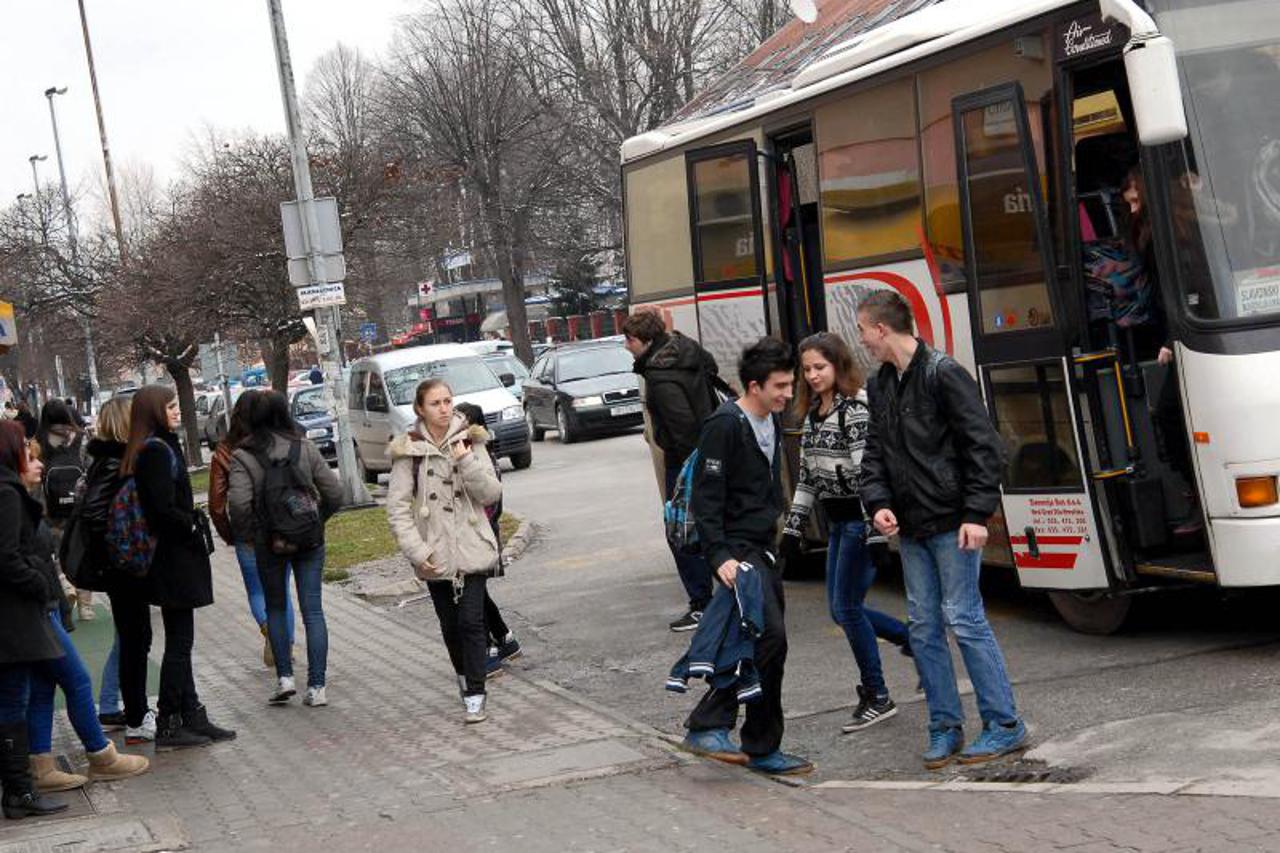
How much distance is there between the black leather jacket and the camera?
6891 millimetres

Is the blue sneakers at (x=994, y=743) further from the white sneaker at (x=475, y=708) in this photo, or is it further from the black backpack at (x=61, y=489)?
the black backpack at (x=61, y=489)

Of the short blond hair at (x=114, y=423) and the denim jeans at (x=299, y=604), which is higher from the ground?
the short blond hair at (x=114, y=423)

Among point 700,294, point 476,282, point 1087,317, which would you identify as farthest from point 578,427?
point 476,282

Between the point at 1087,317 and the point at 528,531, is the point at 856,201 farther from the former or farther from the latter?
the point at 528,531

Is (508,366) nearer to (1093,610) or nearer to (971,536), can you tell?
(1093,610)

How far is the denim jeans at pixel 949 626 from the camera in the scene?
706 centimetres

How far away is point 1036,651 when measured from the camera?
943cm

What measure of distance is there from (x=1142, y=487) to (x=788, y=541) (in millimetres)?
4483

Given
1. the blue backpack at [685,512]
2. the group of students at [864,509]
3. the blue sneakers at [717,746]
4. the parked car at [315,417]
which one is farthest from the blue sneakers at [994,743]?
the parked car at [315,417]

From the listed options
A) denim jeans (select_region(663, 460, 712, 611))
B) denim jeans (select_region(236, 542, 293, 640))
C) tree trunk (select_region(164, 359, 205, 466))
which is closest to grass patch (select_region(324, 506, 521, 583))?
denim jeans (select_region(236, 542, 293, 640))

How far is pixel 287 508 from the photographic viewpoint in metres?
9.73

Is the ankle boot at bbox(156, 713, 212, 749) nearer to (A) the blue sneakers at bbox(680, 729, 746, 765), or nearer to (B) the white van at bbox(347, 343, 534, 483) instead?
(A) the blue sneakers at bbox(680, 729, 746, 765)

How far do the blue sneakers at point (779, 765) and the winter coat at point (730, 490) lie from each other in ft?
2.66

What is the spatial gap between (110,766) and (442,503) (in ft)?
6.57
